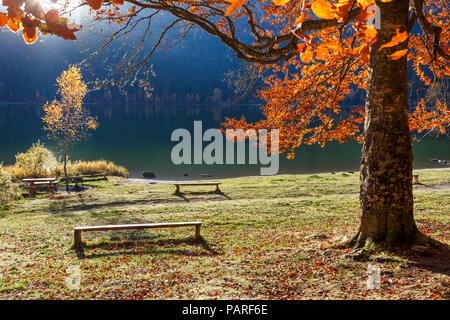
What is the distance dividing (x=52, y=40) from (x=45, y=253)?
181126 millimetres

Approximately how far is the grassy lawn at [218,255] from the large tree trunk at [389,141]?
20.2 inches

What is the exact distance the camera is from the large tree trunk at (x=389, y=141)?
5199 mm

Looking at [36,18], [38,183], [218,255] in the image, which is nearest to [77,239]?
[218,255]

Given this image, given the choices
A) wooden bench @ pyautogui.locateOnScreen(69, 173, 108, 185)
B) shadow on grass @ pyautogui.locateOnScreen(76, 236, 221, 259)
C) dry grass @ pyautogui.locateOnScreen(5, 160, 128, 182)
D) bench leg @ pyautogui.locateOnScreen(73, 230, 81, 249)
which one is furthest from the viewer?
dry grass @ pyautogui.locateOnScreen(5, 160, 128, 182)

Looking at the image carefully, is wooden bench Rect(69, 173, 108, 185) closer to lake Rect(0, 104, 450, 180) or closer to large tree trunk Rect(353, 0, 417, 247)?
lake Rect(0, 104, 450, 180)

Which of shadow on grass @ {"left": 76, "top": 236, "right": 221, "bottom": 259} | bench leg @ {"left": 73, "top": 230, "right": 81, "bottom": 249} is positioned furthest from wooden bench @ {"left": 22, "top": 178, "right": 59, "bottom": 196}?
shadow on grass @ {"left": 76, "top": 236, "right": 221, "bottom": 259}

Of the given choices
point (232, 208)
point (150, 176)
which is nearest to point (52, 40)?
point (150, 176)

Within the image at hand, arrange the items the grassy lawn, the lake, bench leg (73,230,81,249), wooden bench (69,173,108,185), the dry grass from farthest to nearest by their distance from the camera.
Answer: the lake, the dry grass, wooden bench (69,173,108,185), bench leg (73,230,81,249), the grassy lawn

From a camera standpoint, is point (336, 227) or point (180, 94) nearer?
point (336, 227)

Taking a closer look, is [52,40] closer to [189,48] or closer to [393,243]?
[189,48]

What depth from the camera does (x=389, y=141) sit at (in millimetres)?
5191

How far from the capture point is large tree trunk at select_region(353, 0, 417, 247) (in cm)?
520

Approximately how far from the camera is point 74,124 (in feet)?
67.9

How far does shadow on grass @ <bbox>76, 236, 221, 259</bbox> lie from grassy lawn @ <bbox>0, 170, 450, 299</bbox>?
0.07 ft
